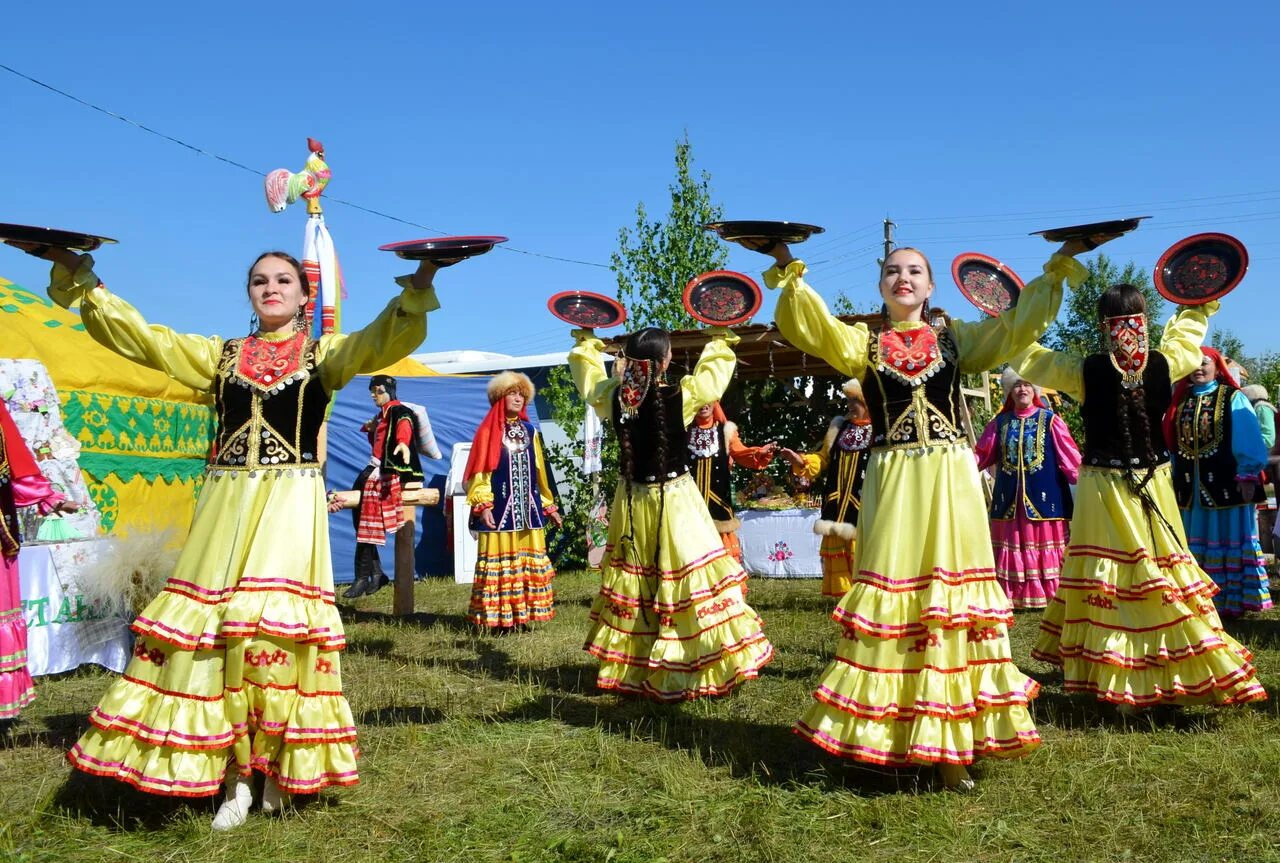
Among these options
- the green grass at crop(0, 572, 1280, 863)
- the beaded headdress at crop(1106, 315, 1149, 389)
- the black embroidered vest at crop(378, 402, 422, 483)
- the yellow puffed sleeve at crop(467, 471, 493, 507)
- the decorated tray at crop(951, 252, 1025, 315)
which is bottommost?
the green grass at crop(0, 572, 1280, 863)

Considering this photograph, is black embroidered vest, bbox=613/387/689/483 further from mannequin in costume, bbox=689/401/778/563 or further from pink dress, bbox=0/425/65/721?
pink dress, bbox=0/425/65/721

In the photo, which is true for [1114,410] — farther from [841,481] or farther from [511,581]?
[511,581]

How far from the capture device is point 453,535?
12.0 metres

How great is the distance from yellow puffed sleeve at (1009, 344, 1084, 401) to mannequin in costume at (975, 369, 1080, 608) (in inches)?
139

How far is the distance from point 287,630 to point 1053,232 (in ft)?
10.6

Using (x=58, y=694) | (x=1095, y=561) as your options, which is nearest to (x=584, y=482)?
(x=58, y=694)

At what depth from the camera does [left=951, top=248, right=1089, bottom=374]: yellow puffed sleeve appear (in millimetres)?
4102

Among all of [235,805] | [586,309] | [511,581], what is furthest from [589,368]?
[235,805]

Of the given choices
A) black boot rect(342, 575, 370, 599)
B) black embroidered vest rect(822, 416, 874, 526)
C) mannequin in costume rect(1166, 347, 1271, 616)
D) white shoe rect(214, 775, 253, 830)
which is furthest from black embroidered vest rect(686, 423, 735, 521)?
white shoe rect(214, 775, 253, 830)

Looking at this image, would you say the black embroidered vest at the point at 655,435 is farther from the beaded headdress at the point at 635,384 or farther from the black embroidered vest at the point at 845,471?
the black embroidered vest at the point at 845,471

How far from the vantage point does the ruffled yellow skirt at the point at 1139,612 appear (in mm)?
4938

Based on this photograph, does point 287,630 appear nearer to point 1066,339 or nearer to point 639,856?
point 639,856

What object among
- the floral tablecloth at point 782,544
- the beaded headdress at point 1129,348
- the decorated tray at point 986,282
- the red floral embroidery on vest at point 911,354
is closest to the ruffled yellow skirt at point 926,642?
the red floral embroidery on vest at point 911,354

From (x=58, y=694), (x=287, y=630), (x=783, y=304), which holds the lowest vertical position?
(x=58, y=694)
